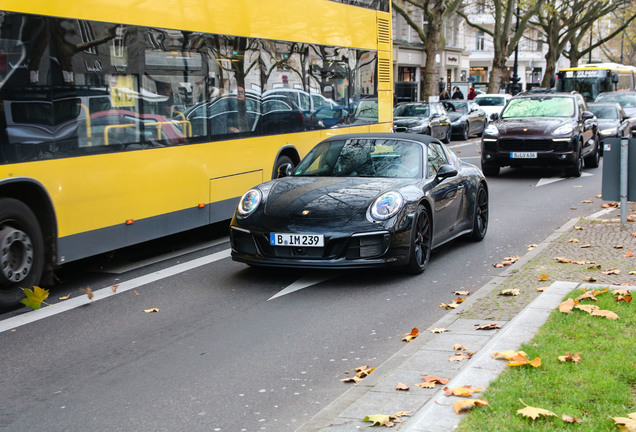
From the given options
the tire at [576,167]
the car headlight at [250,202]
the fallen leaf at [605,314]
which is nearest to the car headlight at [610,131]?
the tire at [576,167]

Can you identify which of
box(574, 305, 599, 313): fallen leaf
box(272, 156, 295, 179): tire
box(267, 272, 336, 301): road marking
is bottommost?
box(267, 272, 336, 301): road marking

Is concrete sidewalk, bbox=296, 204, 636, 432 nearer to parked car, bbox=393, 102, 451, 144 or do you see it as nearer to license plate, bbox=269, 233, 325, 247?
license plate, bbox=269, 233, 325, 247

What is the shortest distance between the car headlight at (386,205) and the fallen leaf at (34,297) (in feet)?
10.1

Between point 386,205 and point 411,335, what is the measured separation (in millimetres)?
2092

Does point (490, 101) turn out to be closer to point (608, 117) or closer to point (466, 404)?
point (608, 117)

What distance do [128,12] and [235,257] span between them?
281 centimetres

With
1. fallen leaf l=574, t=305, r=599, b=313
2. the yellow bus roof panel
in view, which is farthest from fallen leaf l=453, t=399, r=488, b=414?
the yellow bus roof panel

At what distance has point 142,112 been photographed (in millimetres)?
9211

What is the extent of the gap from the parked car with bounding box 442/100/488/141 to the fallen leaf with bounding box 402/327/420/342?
27.5 meters

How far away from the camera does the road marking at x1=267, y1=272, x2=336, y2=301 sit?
8055 millimetres

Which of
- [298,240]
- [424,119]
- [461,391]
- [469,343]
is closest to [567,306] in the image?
[469,343]

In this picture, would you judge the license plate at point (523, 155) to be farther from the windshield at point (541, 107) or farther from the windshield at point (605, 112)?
the windshield at point (605, 112)

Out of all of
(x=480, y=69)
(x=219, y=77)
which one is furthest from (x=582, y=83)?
(x=480, y=69)

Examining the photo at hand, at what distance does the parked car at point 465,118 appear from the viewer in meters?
33.5
